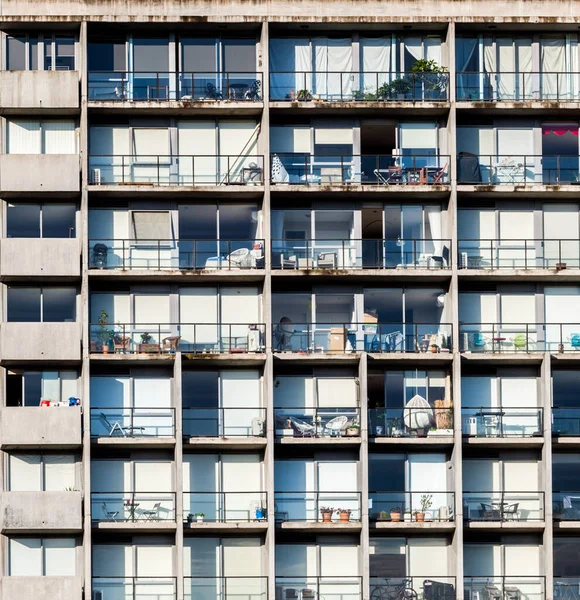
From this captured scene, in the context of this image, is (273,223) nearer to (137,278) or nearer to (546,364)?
(137,278)

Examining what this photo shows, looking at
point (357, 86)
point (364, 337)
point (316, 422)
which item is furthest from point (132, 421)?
point (357, 86)

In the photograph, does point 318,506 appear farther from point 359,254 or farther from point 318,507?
point 359,254

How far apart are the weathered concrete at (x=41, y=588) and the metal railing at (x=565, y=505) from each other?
17.2 metres

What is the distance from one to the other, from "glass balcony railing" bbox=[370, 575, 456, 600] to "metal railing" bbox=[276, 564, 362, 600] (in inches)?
26.5

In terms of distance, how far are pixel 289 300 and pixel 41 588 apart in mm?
13717

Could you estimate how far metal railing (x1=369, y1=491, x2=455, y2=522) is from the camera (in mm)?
62500

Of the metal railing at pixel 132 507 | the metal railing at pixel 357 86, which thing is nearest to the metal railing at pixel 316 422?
the metal railing at pixel 132 507

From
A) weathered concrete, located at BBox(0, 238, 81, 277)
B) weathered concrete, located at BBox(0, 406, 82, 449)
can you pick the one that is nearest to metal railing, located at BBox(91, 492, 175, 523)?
weathered concrete, located at BBox(0, 406, 82, 449)

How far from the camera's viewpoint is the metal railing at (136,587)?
203 feet

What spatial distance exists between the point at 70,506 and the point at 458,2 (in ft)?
77.3

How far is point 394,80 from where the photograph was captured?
6538 cm

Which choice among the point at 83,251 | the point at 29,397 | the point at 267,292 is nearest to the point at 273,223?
the point at 267,292

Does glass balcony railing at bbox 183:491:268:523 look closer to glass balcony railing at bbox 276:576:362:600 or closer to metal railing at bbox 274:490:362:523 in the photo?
metal railing at bbox 274:490:362:523

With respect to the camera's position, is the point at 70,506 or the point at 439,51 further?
the point at 439,51
